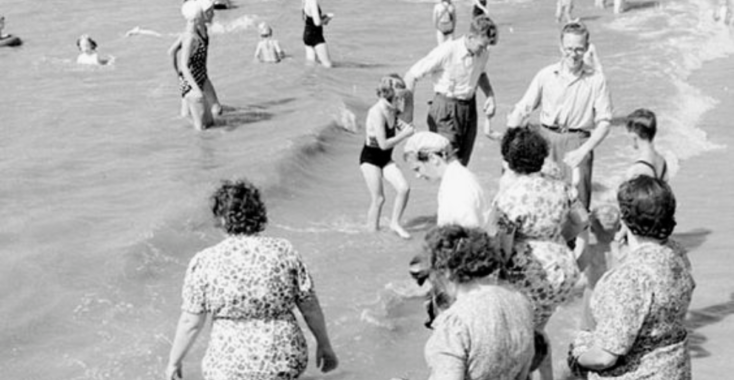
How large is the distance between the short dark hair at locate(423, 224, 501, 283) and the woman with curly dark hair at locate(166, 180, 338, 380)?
94 cm

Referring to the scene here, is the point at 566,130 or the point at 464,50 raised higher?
the point at 464,50

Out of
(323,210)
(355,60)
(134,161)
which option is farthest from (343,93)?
(323,210)

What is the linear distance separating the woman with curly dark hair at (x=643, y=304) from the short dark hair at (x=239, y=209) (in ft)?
5.53

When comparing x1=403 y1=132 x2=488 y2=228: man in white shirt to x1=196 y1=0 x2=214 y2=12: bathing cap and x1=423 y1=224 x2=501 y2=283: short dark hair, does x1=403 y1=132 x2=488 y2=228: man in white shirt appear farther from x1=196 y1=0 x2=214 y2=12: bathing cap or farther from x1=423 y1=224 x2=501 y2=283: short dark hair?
x1=196 y1=0 x2=214 y2=12: bathing cap

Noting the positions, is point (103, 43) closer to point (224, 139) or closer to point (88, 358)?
Answer: point (224, 139)

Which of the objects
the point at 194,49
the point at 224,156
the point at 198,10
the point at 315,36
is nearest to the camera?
the point at 198,10

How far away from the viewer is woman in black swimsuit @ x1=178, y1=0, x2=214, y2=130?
49.0ft

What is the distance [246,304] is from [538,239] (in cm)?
184

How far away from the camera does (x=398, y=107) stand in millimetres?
10742

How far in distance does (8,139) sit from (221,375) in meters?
11.6

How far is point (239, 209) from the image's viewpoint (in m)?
5.68

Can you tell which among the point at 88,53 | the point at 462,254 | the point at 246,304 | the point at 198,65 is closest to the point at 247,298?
the point at 246,304

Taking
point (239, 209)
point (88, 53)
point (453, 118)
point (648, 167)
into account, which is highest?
point (239, 209)

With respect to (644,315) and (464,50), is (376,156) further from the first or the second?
(644,315)
